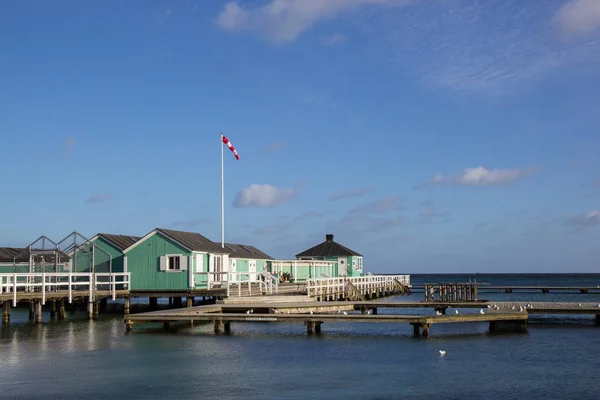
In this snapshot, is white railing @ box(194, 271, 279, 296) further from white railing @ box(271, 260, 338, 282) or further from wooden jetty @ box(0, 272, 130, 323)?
white railing @ box(271, 260, 338, 282)

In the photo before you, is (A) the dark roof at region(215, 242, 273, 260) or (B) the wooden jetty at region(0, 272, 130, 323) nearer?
(B) the wooden jetty at region(0, 272, 130, 323)

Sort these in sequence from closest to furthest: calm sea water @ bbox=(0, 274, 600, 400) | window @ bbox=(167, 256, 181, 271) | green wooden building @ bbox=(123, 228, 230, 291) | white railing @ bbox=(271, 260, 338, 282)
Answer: calm sea water @ bbox=(0, 274, 600, 400), green wooden building @ bbox=(123, 228, 230, 291), window @ bbox=(167, 256, 181, 271), white railing @ bbox=(271, 260, 338, 282)

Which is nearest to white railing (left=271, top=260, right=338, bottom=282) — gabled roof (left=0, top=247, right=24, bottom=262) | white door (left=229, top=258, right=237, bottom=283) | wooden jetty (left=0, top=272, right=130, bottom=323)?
white door (left=229, top=258, right=237, bottom=283)

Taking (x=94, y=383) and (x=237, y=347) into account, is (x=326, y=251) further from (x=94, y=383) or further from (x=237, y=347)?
(x=94, y=383)

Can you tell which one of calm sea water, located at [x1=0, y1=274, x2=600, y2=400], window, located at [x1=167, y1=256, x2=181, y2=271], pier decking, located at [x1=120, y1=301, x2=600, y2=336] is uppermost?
window, located at [x1=167, y1=256, x2=181, y2=271]

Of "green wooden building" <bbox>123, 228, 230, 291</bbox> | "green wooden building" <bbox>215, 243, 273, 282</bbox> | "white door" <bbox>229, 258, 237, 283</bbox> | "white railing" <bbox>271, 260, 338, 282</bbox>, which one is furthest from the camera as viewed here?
"white railing" <bbox>271, 260, 338, 282</bbox>

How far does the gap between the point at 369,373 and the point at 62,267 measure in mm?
30908

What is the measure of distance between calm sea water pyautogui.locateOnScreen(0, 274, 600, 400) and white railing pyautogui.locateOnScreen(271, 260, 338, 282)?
2687 centimetres

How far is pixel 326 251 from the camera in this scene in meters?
69.8

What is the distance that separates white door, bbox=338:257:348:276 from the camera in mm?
68562

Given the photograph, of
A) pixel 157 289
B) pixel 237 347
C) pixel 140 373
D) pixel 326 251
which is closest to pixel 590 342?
pixel 237 347

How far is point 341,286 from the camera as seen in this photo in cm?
5266

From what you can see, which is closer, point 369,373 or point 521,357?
point 369,373

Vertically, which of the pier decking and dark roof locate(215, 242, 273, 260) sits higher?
dark roof locate(215, 242, 273, 260)
